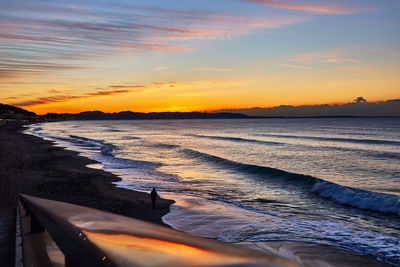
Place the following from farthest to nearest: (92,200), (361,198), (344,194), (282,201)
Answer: (344,194) → (361,198) → (282,201) → (92,200)

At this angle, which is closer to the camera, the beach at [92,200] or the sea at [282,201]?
the beach at [92,200]

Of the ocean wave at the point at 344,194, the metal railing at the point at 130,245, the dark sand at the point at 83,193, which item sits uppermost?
the metal railing at the point at 130,245

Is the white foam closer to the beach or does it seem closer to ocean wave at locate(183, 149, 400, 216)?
ocean wave at locate(183, 149, 400, 216)

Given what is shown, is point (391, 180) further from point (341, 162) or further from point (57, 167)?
point (57, 167)

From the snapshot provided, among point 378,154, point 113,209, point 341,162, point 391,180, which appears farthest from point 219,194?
point 378,154

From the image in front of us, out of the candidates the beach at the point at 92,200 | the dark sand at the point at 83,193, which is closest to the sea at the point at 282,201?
the beach at the point at 92,200

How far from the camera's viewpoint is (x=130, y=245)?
3.76 ft

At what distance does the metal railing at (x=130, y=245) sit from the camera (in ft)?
3.21

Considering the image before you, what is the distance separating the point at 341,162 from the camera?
32812mm

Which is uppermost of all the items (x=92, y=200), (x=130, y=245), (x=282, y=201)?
(x=130, y=245)

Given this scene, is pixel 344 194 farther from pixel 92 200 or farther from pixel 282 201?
pixel 92 200

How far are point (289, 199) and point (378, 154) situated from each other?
2633 cm

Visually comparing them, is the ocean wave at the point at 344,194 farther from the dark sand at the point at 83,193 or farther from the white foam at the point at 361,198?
the dark sand at the point at 83,193

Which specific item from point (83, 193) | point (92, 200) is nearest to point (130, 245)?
point (92, 200)
